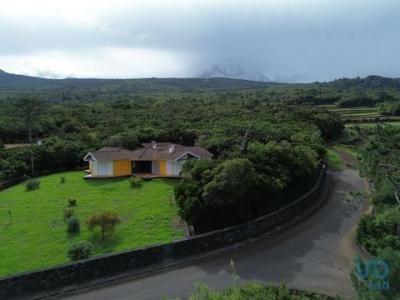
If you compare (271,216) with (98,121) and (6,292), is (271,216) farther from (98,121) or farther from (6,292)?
(98,121)

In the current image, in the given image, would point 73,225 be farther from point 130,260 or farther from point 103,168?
point 103,168

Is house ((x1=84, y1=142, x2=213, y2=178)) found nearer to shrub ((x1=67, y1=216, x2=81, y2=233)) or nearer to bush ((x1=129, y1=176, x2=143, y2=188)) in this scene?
bush ((x1=129, y1=176, x2=143, y2=188))

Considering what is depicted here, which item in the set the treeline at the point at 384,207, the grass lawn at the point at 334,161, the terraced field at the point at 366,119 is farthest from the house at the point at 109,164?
the terraced field at the point at 366,119

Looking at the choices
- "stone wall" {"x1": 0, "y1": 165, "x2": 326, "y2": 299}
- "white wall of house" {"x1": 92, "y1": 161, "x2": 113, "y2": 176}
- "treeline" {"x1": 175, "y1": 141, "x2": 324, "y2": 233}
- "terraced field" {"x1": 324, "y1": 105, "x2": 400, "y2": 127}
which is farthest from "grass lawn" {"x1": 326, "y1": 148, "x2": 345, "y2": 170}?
"white wall of house" {"x1": 92, "y1": 161, "x2": 113, "y2": 176}

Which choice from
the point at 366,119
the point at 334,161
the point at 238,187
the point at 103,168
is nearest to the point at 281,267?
the point at 238,187

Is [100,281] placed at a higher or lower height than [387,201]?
A: lower

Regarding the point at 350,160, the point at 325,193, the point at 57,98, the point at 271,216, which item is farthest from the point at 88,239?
the point at 57,98
